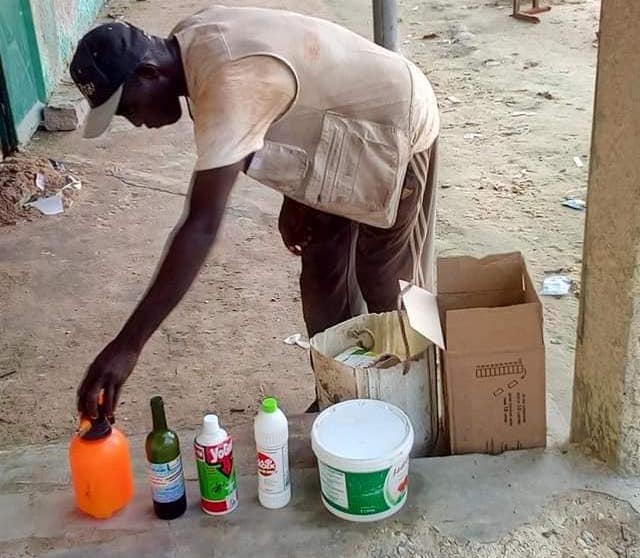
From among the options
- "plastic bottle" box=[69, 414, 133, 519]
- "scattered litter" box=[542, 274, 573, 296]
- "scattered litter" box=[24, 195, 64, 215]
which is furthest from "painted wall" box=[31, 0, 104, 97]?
"plastic bottle" box=[69, 414, 133, 519]

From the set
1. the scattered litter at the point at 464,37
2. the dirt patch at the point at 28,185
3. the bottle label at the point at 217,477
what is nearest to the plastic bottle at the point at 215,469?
the bottle label at the point at 217,477

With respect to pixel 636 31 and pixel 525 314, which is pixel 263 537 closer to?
pixel 525 314

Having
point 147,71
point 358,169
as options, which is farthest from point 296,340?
point 147,71

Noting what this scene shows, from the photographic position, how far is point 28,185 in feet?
18.5

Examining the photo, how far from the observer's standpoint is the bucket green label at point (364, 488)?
89.7 inches

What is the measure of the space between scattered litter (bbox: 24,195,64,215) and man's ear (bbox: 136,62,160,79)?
3273 mm

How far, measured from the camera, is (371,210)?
9.34 ft

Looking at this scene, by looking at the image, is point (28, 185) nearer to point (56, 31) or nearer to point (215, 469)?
point (56, 31)

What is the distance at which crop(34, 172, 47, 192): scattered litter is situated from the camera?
5664mm

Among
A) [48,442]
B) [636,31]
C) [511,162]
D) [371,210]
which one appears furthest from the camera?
[511,162]

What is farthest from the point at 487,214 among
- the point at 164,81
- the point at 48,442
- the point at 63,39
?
the point at 63,39

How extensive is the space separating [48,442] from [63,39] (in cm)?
486

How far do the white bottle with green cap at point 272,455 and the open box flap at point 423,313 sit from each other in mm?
423

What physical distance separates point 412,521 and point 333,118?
1.09 meters
